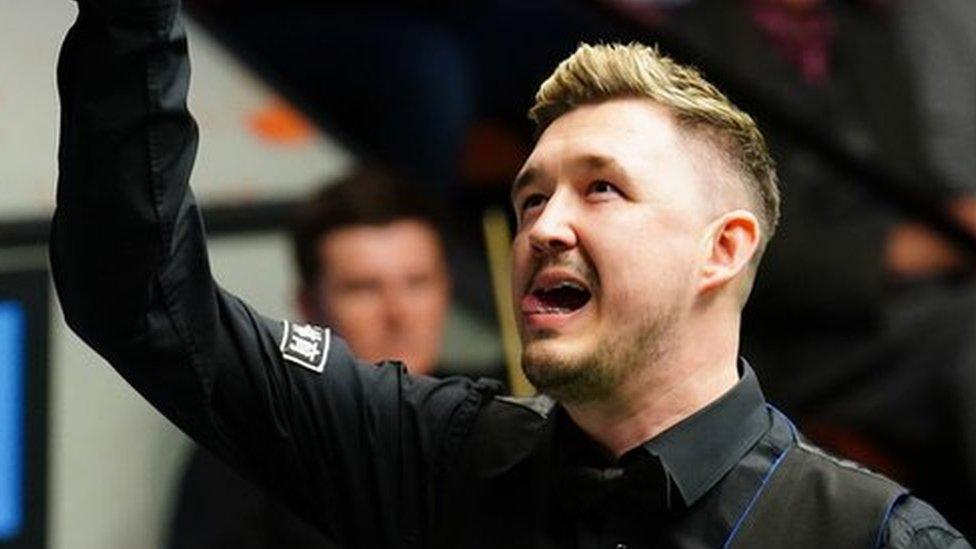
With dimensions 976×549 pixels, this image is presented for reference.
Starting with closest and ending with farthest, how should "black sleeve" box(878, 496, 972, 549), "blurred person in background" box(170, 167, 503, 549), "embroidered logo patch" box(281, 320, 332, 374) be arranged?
"black sleeve" box(878, 496, 972, 549), "embroidered logo patch" box(281, 320, 332, 374), "blurred person in background" box(170, 167, 503, 549)

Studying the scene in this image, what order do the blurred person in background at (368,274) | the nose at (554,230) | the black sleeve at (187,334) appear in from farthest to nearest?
the blurred person in background at (368,274)
the nose at (554,230)
the black sleeve at (187,334)

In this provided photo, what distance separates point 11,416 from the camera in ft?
12.3

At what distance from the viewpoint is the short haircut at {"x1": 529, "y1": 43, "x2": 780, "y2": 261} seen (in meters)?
2.51

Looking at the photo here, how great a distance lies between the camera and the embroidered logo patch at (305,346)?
2.54 metres

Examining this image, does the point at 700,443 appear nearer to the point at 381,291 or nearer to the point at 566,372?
the point at 566,372

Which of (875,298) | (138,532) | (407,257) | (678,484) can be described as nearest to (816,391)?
(875,298)

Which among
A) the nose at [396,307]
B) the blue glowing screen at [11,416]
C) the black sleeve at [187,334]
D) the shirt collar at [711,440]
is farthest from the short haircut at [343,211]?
the shirt collar at [711,440]

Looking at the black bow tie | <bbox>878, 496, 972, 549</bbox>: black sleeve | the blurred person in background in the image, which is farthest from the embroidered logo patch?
the blurred person in background

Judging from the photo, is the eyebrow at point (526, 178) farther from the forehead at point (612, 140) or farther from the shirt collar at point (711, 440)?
the shirt collar at point (711, 440)

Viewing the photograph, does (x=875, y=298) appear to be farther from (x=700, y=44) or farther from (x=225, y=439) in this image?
(x=225, y=439)

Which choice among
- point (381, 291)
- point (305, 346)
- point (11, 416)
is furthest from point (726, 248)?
point (11, 416)

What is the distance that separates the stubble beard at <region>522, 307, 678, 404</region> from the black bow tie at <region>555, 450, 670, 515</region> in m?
0.07

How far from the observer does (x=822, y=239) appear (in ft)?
14.5

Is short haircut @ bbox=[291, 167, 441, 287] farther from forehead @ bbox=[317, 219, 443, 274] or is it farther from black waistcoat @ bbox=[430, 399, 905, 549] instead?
black waistcoat @ bbox=[430, 399, 905, 549]
